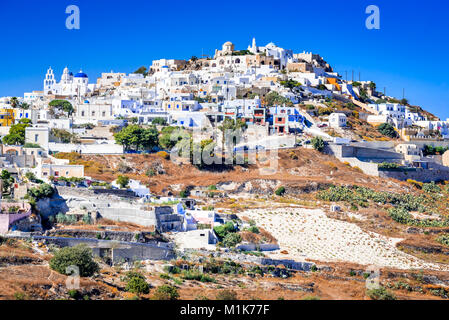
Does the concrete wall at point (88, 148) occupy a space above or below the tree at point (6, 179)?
above

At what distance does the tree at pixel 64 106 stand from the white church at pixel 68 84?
39.9 ft

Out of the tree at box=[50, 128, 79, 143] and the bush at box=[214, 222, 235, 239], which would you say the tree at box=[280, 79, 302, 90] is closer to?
the tree at box=[50, 128, 79, 143]

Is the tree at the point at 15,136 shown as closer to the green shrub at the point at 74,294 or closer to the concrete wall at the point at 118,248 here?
the concrete wall at the point at 118,248

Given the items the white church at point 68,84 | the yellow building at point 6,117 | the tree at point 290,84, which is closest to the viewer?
the yellow building at point 6,117

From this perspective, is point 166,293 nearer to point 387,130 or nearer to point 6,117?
point 6,117

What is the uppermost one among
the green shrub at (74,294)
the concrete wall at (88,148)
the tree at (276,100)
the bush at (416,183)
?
the tree at (276,100)

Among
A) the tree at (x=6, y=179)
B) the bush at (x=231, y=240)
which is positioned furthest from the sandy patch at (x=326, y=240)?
the tree at (x=6, y=179)

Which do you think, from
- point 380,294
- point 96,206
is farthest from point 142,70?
point 380,294

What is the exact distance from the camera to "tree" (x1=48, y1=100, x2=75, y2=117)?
57625mm

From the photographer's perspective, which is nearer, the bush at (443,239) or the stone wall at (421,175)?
the bush at (443,239)

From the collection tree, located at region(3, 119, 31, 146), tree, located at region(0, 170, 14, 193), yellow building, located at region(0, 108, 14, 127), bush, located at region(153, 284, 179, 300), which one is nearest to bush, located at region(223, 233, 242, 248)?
bush, located at region(153, 284, 179, 300)

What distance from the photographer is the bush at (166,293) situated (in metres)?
22.3

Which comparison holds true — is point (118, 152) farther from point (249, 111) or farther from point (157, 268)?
point (157, 268)

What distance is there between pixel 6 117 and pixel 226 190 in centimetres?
2326
